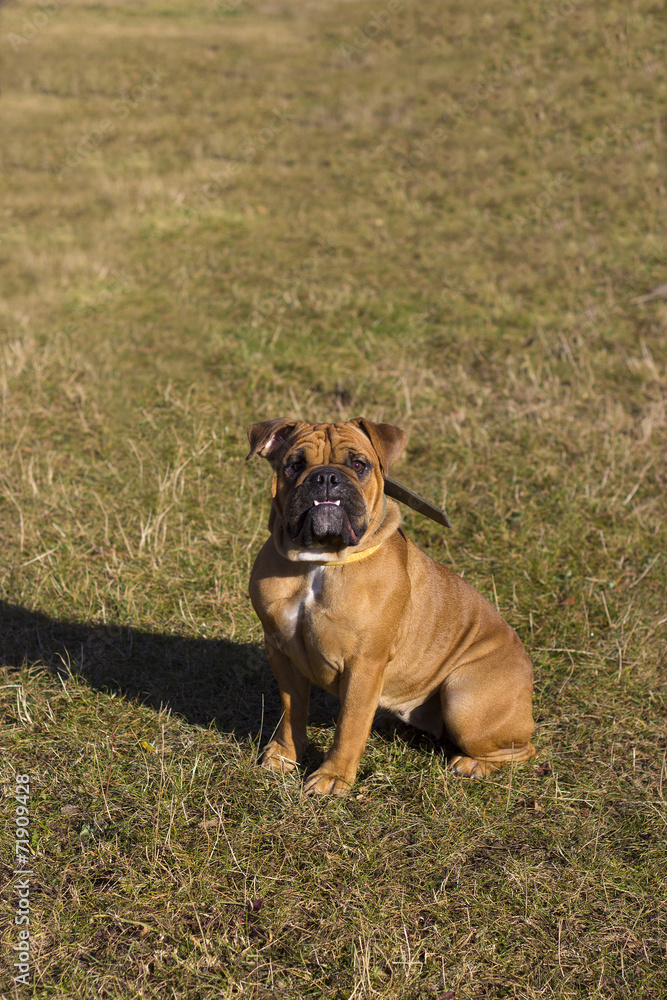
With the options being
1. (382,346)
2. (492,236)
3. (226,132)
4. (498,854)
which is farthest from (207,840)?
(226,132)

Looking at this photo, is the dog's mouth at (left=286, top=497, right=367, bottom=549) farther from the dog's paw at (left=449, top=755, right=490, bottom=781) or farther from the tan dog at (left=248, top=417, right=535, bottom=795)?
the dog's paw at (left=449, top=755, right=490, bottom=781)

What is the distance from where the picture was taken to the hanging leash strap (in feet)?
14.1

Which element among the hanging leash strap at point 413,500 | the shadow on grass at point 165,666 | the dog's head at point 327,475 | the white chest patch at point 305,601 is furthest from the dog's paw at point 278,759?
the hanging leash strap at point 413,500

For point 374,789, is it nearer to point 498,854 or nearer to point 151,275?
point 498,854

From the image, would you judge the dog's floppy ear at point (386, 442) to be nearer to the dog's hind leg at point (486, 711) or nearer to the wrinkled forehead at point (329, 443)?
the wrinkled forehead at point (329, 443)

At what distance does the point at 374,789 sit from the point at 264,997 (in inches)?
50.4

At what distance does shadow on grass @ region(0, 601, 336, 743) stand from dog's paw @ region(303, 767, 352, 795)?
1.95 ft

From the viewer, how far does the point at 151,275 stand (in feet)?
39.1

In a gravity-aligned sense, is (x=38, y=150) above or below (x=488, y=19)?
below

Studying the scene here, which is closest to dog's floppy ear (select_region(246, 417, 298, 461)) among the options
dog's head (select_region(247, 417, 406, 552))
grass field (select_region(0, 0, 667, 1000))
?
dog's head (select_region(247, 417, 406, 552))

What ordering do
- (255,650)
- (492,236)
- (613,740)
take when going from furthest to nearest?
(492,236) < (255,650) < (613,740)

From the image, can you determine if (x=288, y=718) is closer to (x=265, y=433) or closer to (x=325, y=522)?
(x=325, y=522)

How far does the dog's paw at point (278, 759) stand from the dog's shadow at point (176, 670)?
144 millimetres

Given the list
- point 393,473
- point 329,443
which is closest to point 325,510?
point 329,443
